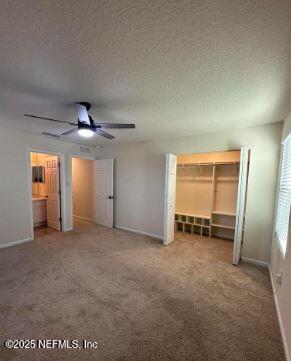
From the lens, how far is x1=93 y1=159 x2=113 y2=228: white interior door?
16.5ft

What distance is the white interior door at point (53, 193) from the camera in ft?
15.2

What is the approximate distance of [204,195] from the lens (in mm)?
4562

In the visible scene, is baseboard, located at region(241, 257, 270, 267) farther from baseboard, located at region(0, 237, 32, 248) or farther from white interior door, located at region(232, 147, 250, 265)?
baseboard, located at region(0, 237, 32, 248)

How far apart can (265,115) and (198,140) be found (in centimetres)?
130

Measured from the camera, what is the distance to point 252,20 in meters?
1.05

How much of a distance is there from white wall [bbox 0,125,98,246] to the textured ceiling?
4.92 ft

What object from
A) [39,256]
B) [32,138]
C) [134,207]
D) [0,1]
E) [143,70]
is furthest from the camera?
[134,207]

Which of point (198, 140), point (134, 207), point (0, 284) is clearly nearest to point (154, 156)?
point (198, 140)

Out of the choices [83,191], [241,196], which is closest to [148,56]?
[241,196]

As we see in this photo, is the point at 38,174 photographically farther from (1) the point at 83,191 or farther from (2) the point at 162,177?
(2) the point at 162,177

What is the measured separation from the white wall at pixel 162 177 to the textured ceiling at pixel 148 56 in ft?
2.16

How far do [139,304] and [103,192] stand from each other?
358 cm

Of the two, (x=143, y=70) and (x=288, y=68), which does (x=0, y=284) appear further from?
(x=288, y=68)

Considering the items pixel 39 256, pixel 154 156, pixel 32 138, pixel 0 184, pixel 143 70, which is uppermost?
pixel 143 70
